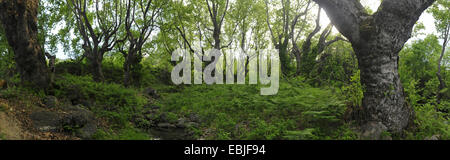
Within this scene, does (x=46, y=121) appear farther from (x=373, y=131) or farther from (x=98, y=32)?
(x=98, y=32)

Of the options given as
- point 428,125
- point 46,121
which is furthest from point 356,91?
point 46,121

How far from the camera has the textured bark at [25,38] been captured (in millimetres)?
7629

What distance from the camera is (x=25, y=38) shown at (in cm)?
777

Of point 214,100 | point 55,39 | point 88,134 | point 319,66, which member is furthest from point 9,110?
point 55,39

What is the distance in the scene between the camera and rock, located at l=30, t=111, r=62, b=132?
226 inches

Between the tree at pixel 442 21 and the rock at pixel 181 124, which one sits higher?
the tree at pixel 442 21

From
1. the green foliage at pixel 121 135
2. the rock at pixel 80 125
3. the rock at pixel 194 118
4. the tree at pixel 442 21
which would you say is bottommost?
the green foliage at pixel 121 135

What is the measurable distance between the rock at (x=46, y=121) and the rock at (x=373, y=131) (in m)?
7.13

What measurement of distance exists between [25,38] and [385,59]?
34.4 feet

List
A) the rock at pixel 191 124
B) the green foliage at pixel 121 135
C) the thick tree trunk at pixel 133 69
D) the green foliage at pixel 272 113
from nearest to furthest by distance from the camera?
the green foliage at pixel 272 113 < the green foliage at pixel 121 135 < the rock at pixel 191 124 < the thick tree trunk at pixel 133 69

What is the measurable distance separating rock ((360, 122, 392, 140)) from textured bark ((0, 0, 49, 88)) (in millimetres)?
10017

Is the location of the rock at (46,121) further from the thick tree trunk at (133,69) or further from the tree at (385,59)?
the thick tree trunk at (133,69)

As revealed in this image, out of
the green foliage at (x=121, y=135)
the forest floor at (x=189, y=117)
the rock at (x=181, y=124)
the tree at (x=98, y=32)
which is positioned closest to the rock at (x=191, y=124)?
the forest floor at (x=189, y=117)
